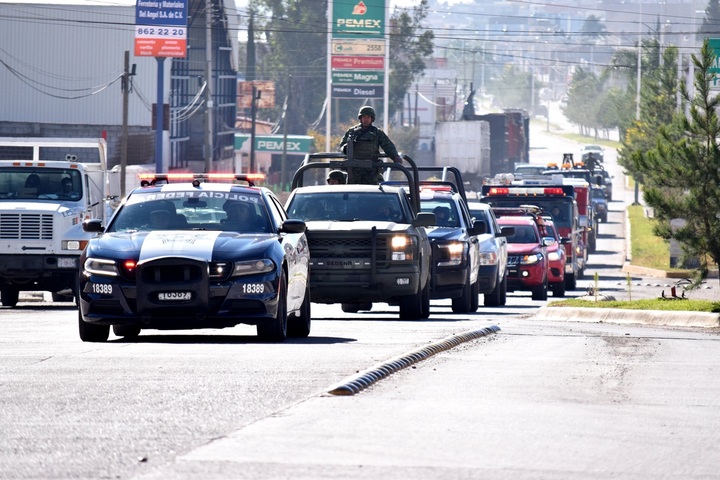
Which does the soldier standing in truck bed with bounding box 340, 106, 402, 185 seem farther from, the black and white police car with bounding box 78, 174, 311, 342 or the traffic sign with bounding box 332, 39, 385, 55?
the traffic sign with bounding box 332, 39, 385, 55

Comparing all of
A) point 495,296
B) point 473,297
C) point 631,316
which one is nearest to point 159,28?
point 495,296

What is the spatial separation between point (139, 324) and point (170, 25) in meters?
56.8

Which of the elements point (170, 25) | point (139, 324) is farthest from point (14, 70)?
point (139, 324)

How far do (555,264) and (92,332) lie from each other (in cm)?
2202

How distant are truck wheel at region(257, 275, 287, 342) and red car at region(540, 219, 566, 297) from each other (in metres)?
21.3

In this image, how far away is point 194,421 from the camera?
31.3 ft

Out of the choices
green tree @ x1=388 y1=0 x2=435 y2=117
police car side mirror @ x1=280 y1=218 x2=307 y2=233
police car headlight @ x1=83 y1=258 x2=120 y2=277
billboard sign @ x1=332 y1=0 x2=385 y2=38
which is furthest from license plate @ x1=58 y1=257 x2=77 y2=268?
green tree @ x1=388 y1=0 x2=435 y2=117

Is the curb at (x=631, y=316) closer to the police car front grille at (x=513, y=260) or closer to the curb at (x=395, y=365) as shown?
the curb at (x=395, y=365)

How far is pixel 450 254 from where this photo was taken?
23906mm

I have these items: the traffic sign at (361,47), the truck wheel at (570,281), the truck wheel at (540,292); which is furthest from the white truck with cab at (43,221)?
the traffic sign at (361,47)

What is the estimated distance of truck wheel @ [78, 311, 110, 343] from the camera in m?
15.7

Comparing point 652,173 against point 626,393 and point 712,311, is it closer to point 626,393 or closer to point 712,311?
point 712,311

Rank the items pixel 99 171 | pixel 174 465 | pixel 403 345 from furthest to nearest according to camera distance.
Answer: pixel 99 171
pixel 403 345
pixel 174 465

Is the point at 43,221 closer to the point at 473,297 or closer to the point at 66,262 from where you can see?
the point at 66,262
